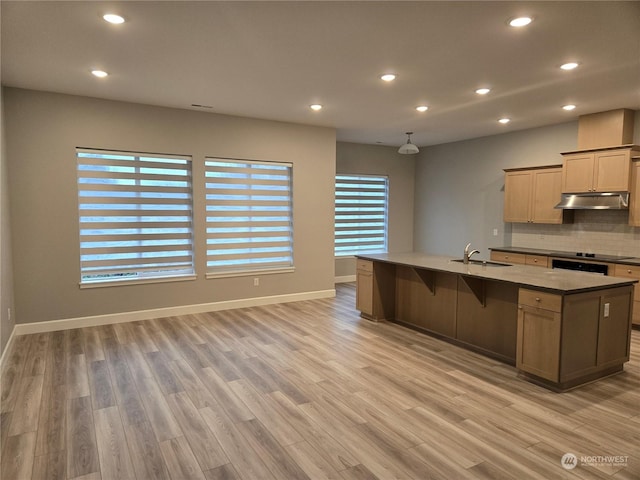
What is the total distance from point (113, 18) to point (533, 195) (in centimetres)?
595

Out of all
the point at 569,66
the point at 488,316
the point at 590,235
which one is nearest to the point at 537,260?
the point at 590,235

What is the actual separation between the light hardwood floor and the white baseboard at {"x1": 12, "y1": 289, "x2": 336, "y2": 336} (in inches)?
11.9

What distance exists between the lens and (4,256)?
13.6 feet

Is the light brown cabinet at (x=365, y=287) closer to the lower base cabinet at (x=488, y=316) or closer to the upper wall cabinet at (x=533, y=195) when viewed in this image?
the lower base cabinet at (x=488, y=316)

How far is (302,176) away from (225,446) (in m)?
4.57

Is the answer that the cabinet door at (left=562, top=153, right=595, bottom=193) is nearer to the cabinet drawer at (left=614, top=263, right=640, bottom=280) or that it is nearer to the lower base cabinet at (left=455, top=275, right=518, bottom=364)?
the cabinet drawer at (left=614, top=263, right=640, bottom=280)

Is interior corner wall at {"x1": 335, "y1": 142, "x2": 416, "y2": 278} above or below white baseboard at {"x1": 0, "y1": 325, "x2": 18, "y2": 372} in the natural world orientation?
above

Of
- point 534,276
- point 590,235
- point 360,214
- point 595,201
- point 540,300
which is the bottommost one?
point 540,300

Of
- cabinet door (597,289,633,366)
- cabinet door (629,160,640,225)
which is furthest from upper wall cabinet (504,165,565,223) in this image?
cabinet door (597,289,633,366)

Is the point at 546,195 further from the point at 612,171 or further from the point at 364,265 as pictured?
the point at 364,265

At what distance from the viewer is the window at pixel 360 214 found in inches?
327

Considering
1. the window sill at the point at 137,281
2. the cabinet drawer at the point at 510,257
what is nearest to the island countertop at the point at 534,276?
the cabinet drawer at the point at 510,257

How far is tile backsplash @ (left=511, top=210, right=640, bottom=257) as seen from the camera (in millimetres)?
5531

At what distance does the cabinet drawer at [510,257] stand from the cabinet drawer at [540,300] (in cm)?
299
